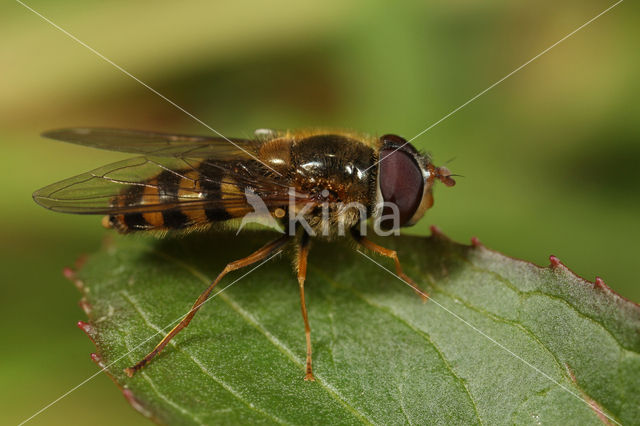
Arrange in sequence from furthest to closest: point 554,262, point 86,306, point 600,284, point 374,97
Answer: point 374,97 < point 86,306 < point 554,262 < point 600,284

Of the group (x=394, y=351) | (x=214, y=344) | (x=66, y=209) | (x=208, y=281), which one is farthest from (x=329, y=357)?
(x=66, y=209)

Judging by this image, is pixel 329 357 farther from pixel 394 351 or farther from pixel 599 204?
pixel 599 204

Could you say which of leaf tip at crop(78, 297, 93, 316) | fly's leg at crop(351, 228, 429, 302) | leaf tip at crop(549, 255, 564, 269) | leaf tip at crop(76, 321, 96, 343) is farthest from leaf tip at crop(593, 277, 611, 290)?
leaf tip at crop(78, 297, 93, 316)

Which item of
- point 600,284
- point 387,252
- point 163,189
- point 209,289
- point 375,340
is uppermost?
point 163,189

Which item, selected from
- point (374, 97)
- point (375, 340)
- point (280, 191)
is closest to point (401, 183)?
point (280, 191)

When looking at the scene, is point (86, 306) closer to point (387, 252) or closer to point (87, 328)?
point (87, 328)

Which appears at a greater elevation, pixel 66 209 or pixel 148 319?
pixel 66 209
